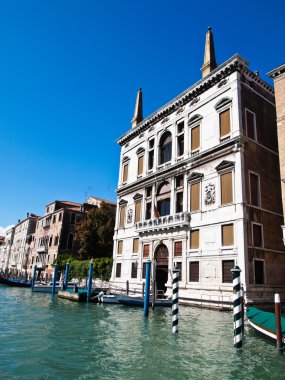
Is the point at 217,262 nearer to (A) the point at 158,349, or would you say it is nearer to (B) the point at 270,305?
(B) the point at 270,305

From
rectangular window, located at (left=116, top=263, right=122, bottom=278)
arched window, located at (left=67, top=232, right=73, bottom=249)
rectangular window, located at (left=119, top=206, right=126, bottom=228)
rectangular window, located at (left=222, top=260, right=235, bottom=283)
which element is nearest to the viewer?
rectangular window, located at (left=222, top=260, right=235, bottom=283)

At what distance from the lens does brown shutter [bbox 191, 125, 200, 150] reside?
62.4ft

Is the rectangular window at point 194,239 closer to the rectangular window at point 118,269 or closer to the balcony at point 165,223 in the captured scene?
the balcony at point 165,223

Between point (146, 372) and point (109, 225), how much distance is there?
24.5 metres

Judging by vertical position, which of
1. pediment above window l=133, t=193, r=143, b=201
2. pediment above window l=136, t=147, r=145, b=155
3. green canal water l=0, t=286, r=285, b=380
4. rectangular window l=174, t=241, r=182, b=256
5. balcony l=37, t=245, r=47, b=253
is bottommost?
green canal water l=0, t=286, r=285, b=380

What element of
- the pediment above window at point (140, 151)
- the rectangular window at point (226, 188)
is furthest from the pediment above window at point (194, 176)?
the pediment above window at point (140, 151)

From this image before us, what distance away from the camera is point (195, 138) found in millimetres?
19281

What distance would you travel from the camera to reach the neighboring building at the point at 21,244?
1977 inches

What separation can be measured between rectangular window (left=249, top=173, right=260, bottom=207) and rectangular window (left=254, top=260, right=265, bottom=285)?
9.46ft

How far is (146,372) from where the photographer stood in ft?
17.8

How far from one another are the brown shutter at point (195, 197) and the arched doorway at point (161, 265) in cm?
329

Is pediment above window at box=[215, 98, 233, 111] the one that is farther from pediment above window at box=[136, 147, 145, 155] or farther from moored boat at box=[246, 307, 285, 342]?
moored boat at box=[246, 307, 285, 342]

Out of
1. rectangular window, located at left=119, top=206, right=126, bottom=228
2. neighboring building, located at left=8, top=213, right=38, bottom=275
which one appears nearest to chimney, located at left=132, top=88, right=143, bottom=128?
rectangular window, located at left=119, top=206, right=126, bottom=228

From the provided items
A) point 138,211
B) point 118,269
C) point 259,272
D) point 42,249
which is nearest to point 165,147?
point 138,211
